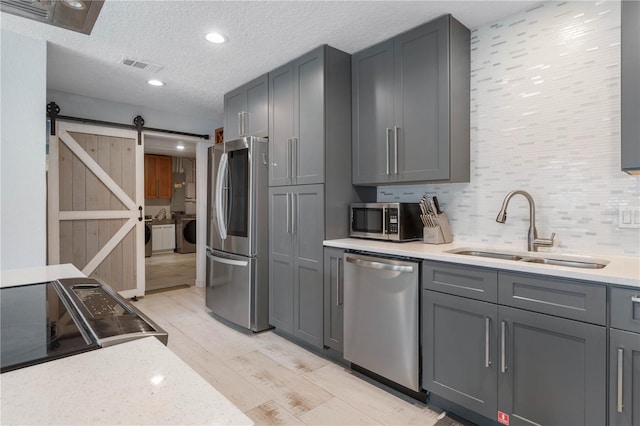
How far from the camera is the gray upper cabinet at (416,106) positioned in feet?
7.32

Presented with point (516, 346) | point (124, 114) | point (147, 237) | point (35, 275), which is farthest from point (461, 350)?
point (147, 237)

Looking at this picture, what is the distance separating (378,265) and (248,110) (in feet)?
7.14

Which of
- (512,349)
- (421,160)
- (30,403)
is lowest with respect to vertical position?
(512,349)

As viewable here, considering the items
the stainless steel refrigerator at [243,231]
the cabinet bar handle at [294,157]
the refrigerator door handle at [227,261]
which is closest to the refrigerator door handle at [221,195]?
the stainless steel refrigerator at [243,231]

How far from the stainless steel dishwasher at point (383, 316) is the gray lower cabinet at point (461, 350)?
8 cm

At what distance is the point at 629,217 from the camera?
181 cm

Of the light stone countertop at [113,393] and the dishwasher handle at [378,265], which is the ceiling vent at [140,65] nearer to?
the dishwasher handle at [378,265]

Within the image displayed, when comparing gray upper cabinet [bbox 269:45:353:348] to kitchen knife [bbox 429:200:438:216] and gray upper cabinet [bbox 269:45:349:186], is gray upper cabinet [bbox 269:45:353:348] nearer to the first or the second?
gray upper cabinet [bbox 269:45:349:186]

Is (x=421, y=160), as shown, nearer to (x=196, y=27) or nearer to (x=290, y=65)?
(x=290, y=65)

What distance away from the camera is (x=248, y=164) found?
3.16 metres

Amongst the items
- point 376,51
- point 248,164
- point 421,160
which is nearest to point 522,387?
point 421,160

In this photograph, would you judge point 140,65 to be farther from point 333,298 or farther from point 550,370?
point 550,370

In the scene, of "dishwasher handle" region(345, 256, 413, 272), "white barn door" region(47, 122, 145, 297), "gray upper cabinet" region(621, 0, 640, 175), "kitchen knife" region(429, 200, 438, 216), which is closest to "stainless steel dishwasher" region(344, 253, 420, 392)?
"dishwasher handle" region(345, 256, 413, 272)

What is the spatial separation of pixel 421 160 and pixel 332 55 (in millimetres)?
1113
